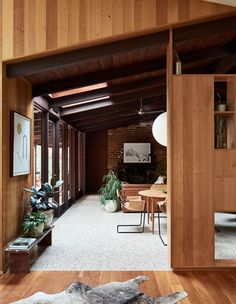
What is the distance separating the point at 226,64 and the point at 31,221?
13.5ft

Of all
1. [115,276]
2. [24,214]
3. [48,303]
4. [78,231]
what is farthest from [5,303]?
[78,231]

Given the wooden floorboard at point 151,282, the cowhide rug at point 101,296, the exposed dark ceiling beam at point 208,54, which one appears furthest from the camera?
the exposed dark ceiling beam at point 208,54

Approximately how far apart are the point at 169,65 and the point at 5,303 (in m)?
3.02

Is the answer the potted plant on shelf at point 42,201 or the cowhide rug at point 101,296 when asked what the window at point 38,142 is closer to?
the potted plant on shelf at point 42,201

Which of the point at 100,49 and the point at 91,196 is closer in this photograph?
the point at 100,49

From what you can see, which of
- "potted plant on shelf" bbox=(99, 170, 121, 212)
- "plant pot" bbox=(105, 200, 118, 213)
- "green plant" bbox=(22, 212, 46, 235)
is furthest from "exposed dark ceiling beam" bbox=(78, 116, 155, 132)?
"green plant" bbox=(22, 212, 46, 235)

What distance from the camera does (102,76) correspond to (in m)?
4.95

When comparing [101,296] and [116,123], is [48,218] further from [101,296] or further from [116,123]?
[116,123]

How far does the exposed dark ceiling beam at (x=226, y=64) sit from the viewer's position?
5.19 metres

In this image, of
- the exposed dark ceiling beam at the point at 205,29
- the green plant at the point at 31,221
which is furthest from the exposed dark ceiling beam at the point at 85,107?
the exposed dark ceiling beam at the point at 205,29

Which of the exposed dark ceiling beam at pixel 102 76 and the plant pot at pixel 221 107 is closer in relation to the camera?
the plant pot at pixel 221 107

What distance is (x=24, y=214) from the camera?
435 cm

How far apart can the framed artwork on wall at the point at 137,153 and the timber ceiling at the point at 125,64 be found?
3.36 meters

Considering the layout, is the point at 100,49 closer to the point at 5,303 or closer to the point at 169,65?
the point at 169,65
